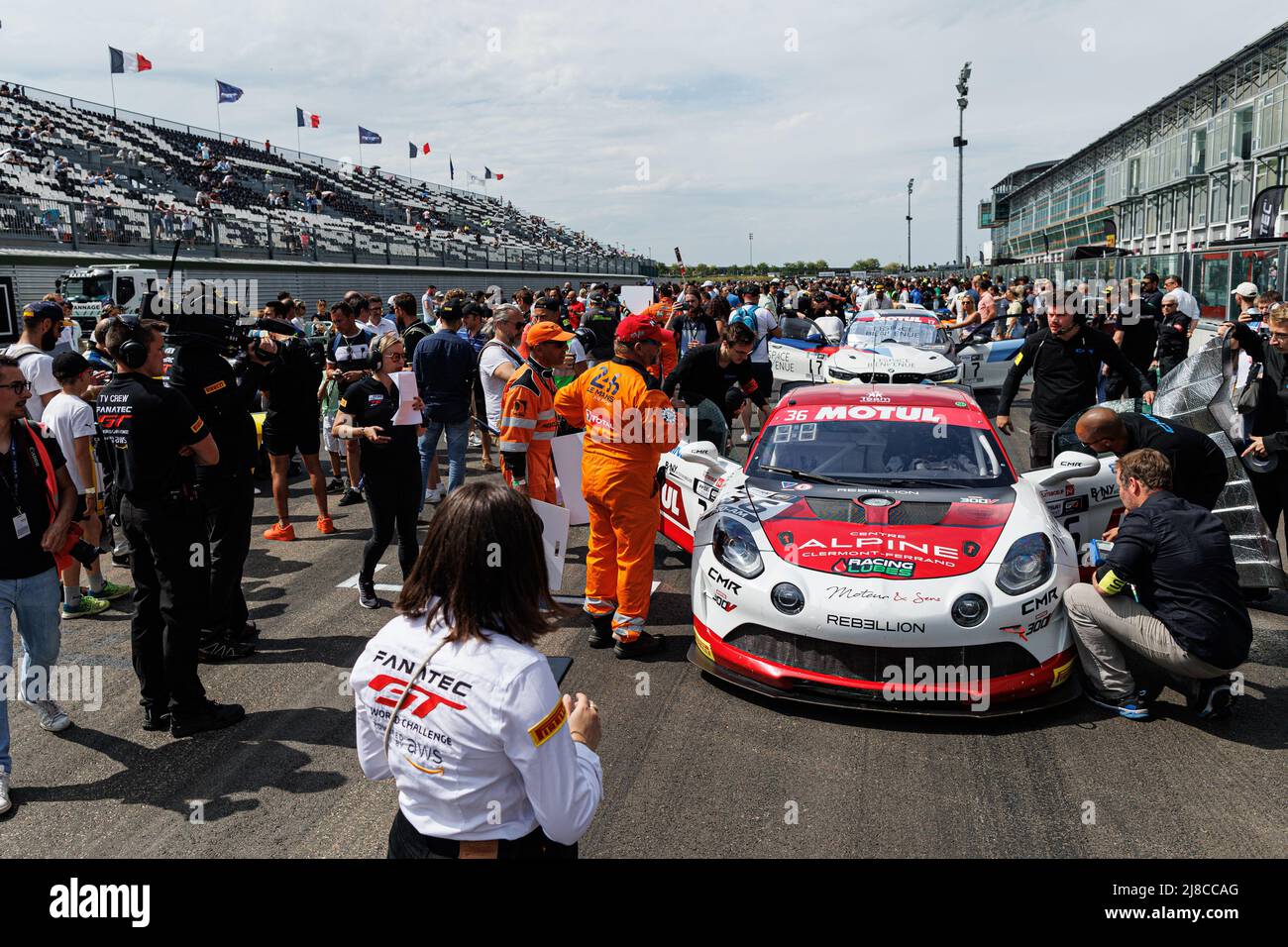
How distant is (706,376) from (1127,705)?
15.3ft

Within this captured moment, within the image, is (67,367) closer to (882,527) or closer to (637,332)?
(637,332)

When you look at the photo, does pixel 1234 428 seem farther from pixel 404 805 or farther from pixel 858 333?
pixel 858 333

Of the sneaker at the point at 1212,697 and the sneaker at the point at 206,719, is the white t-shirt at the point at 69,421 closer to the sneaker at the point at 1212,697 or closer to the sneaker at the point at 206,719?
the sneaker at the point at 206,719

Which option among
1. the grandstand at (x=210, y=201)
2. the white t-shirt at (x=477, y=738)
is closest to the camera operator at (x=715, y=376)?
the white t-shirt at (x=477, y=738)

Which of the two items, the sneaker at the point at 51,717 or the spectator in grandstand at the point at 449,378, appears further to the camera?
the spectator in grandstand at the point at 449,378

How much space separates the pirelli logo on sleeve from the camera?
1.87m

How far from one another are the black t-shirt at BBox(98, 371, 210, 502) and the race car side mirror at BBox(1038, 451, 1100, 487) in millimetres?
4654

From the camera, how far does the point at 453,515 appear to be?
2.01m

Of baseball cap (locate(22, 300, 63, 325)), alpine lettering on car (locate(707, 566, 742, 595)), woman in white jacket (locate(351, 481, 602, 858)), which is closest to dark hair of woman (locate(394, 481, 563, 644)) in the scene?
woman in white jacket (locate(351, 481, 602, 858))

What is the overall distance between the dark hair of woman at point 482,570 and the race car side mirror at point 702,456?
161 inches

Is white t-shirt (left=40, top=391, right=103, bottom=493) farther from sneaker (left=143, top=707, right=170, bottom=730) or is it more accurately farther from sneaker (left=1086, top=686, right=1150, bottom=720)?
sneaker (left=1086, top=686, right=1150, bottom=720)

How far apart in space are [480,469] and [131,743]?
6.70 metres

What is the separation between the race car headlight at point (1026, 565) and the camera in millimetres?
4477
